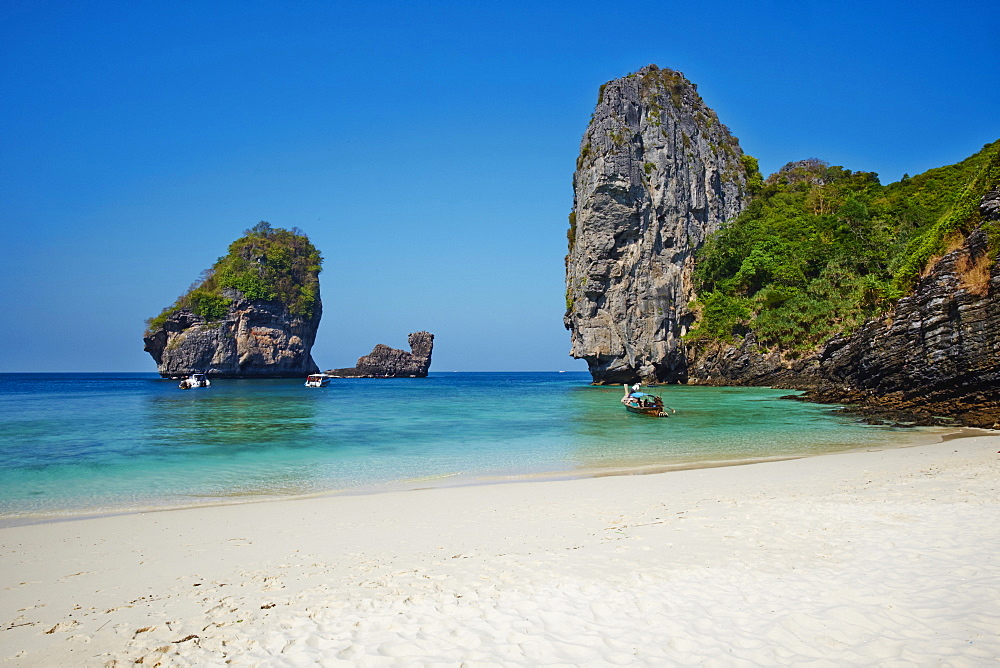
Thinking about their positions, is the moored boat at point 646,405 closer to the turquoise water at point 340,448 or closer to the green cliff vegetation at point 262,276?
the turquoise water at point 340,448

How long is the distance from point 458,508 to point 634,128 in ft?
178

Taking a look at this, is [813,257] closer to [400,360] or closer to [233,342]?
[233,342]

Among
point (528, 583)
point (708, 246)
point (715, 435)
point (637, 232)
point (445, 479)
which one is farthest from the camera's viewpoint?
point (708, 246)

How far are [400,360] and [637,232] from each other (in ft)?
247

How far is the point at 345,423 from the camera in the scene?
79.2ft

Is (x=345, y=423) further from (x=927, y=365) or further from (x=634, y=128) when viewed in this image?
(x=634, y=128)

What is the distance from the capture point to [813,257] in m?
47.6

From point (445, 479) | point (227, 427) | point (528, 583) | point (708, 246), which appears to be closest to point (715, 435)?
point (445, 479)

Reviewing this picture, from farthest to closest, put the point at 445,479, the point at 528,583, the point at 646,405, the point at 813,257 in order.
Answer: the point at 813,257
the point at 646,405
the point at 445,479
the point at 528,583

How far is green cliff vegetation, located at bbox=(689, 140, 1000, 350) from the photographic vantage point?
142ft

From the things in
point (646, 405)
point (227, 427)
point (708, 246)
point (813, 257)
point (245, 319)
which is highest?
point (708, 246)

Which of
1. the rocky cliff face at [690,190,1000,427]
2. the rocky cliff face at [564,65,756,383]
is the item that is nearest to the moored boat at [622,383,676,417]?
the rocky cliff face at [690,190,1000,427]

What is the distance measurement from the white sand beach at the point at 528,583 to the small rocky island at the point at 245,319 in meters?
83.9

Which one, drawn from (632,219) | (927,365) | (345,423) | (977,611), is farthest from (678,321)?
(977,611)
